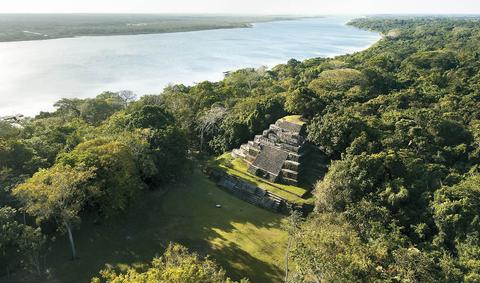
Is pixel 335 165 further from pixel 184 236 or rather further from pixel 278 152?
pixel 184 236

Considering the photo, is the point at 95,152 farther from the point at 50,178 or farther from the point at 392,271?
the point at 392,271

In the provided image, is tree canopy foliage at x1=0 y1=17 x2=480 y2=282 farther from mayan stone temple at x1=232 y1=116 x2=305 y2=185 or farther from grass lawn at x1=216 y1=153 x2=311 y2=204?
grass lawn at x1=216 y1=153 x2=311 y2=204

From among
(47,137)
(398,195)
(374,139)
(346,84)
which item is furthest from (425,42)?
(47,137)

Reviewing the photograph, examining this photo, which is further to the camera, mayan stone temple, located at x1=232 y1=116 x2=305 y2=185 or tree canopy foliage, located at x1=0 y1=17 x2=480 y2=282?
mayan stone temple, located at x1=232 y1=116 x2=305 y2=185

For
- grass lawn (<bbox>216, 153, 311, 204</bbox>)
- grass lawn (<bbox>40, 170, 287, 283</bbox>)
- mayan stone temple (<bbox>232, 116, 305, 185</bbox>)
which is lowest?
grass lawn (<bbox>40, 170, 287, 283</bbox>)

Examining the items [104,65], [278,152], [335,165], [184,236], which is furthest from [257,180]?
[104,65]

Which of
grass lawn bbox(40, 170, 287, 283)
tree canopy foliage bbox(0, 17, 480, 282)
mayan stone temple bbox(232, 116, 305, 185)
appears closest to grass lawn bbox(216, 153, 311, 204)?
mayan stone temple bbox(232, 116, 305, 185)

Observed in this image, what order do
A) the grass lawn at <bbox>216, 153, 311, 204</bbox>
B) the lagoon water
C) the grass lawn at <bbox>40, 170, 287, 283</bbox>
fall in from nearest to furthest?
1. the grass lawn at <bbox>40, 170, 287, 283</bbox>
2. the grass lawn at <bbox>216, 153, 311, 204</bbox>
3. the lagoon water
